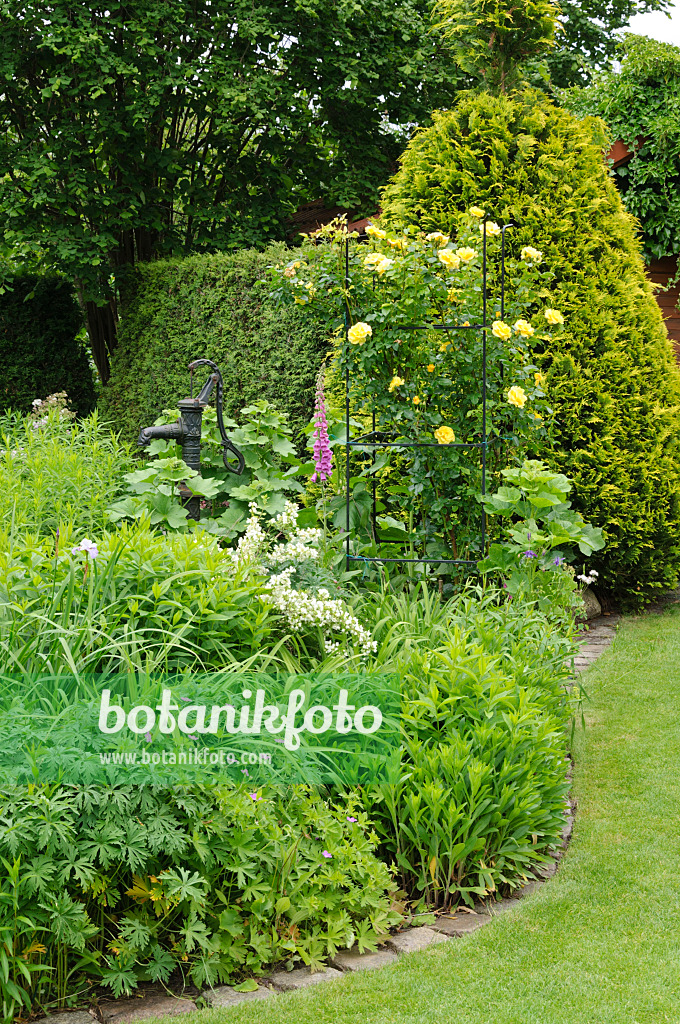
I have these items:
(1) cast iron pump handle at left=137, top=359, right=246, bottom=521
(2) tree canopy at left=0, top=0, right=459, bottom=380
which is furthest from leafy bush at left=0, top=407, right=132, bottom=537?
(2) tree canopy at left=0, top=0, right=459, bottom=380

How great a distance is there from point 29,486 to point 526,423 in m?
2.73

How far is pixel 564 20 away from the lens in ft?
43.5

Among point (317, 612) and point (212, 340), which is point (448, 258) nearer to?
point (317, 612)

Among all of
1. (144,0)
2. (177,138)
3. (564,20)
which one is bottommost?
(177,138)

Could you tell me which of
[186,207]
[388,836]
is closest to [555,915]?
[388,836]

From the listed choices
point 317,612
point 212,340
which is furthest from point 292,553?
point 212,340

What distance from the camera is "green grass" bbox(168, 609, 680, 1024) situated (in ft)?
7.82

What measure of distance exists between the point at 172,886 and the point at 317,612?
49.3 inches

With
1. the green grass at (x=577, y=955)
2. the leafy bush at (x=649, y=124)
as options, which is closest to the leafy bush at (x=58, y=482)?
the green grass at (x=577, y=955)

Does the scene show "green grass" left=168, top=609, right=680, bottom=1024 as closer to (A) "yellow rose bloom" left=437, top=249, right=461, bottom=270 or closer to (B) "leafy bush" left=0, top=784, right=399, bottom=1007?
(B) "leafy bush" left=0, top=784, right=399, bottom=1007

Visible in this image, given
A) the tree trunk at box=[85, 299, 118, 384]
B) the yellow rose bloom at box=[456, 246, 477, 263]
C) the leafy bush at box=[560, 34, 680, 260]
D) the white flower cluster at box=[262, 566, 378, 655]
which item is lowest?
the white flower cluster at box=[262, 566, 378, 655]

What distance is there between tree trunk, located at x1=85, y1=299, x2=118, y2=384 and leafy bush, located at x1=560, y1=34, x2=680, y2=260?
6.47 metres

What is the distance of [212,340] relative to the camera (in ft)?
30.6

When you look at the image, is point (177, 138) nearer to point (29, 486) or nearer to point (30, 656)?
point (29, 486)
